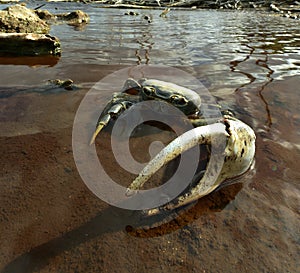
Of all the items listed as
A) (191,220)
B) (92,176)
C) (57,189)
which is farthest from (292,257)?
(57,189)

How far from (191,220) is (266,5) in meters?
32.0

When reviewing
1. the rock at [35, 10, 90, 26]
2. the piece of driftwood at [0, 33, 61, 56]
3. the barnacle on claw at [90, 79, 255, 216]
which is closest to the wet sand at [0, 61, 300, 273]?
the barnacle on claw at [90, 79, 255, 216]

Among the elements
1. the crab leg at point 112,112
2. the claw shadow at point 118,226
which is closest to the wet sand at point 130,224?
the claw shadow at point 118,226

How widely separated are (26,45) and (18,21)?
7.61ft

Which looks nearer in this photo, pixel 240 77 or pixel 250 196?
pixel 250 196

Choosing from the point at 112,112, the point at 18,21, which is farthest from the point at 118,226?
the point at 18,21

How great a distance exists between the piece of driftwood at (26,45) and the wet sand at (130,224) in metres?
4.61

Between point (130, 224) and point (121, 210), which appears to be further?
point (121, 210)

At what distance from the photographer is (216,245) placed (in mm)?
1859

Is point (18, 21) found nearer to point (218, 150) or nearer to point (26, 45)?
point (26, 45)

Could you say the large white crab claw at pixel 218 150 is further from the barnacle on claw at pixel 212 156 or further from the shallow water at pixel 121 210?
the shallow water at pixel 121 210

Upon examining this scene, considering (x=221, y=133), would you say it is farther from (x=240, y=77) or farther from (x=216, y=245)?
(x=240, y=77)

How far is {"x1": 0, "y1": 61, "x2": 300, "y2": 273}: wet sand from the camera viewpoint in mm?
1718

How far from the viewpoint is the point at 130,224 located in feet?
6.44
